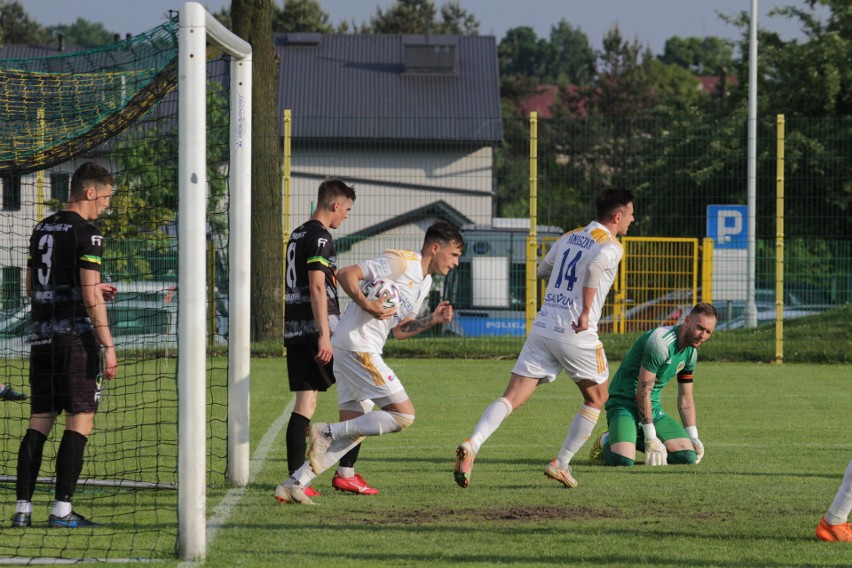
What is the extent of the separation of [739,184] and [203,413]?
1659cm

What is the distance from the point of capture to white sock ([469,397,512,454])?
7556 mm

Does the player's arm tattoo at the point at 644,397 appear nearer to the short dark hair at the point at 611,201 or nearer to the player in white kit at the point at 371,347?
the short dark hair at the point at 611,201

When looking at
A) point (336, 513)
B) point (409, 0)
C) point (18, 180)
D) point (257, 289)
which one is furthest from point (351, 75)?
point (336, 513)

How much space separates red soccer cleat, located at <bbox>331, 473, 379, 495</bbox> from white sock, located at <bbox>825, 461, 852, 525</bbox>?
2857 mm

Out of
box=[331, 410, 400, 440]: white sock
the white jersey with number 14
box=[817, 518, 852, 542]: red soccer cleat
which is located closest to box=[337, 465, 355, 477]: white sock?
box=[331, 410, 400, 440]: white sock

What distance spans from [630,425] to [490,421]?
70.7 inches

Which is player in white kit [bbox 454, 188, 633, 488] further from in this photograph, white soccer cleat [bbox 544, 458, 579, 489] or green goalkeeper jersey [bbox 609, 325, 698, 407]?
green goalkeeper jersey [bbox 609, 325, 698, 407]

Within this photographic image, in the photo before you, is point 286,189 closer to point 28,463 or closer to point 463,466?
point 463,466

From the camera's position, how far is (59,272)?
6.70 m

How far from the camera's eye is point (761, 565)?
18.6 feet

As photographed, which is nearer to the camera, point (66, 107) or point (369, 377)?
point (369, 377)

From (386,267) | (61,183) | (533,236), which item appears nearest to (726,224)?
(533,236)

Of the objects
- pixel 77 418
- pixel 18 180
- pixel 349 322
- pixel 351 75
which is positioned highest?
pixel 351 75

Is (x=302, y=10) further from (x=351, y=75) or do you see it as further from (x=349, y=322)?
(x=349, y=322)
